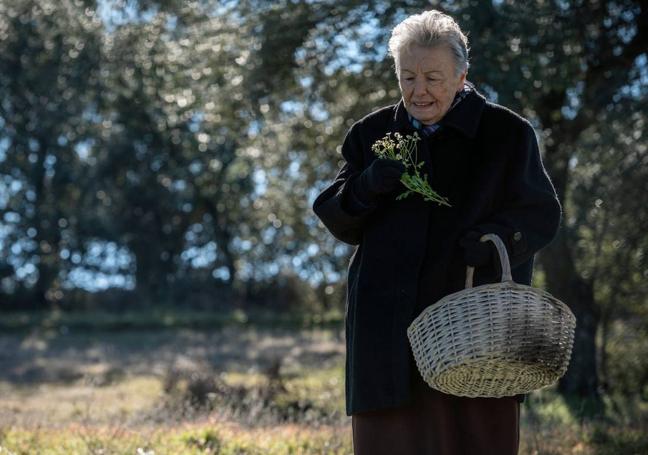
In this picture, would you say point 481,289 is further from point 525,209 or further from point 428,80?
point 428,80

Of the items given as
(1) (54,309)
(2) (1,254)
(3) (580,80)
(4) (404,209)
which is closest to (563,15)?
(3) (580,80)

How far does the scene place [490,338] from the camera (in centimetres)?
309

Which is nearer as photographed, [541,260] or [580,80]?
[580,80]

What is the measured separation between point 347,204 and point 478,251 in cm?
53

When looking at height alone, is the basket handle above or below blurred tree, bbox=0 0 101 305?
below

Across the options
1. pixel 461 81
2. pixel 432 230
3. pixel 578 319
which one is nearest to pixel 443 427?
pixel 432 230

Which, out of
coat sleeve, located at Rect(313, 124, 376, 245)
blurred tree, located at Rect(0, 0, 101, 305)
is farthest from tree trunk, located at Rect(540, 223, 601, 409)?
blurred tree, located at Rect(0, 0, 101, 305)

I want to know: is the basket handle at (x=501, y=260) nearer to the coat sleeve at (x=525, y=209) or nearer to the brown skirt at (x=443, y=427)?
the coat sleeve at (x=525, y=209)

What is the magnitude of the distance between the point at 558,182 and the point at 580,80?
3.78 ft

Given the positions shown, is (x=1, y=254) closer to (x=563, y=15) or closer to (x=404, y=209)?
(x=563, y=15)

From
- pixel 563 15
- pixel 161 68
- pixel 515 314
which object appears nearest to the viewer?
pixel 515 314

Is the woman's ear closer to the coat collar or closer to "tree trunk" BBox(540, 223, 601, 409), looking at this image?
the coat collar

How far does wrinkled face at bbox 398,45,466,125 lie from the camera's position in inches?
133

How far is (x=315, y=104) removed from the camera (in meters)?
10.5
